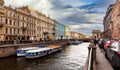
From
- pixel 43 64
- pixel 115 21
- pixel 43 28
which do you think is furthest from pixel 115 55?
pixel 43 28

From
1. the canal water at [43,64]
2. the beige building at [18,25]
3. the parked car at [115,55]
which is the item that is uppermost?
the beige building at [18,25]

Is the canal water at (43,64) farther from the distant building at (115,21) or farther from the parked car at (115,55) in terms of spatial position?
Answer: the distant building at (115,21)

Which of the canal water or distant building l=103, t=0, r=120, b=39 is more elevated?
distant building l=103, t=0, r=120, b=39

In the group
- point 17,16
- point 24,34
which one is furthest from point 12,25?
point 24,34

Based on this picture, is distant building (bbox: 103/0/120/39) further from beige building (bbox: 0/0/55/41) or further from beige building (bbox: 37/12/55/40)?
beige building (bbox: 0/0/55/41)

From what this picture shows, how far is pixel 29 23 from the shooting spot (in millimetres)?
73312

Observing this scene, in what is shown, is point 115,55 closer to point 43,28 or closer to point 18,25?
point 18,25

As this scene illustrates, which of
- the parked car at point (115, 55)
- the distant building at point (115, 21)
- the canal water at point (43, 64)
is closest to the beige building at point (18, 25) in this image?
the canal water at point (43, 64)

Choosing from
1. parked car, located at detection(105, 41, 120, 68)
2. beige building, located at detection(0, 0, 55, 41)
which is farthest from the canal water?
beige building, located at detection(0, 0, 55, 41)

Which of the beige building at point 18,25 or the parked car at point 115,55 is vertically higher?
the beige building at point 18,25

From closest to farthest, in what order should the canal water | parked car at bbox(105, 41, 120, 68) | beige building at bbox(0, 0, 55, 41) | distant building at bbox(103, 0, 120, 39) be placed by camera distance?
parked car at bbox(105, 41, 120, 68) < the canal water < beige building at bbox(0, 0, 55, 41) < distant building at bbox(103, 0, 120, 39)

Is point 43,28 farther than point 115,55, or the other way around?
point 43,28

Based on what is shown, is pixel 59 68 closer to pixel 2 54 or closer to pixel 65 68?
pixel 65 68

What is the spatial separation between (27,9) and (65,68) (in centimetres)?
5713
